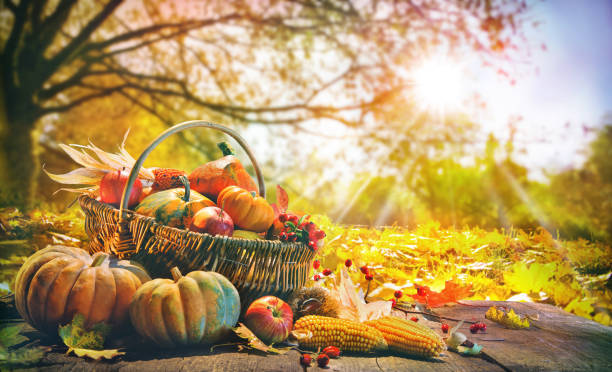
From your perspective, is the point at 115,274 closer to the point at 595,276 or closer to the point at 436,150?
the point at 595,276

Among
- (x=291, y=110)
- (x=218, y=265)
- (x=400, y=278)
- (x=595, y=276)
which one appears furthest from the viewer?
(x=291, y=110)

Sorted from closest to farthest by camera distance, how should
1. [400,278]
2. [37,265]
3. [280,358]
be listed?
[280,358] → [37,265] → [400,278]

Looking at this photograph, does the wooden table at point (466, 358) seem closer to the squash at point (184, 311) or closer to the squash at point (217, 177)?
the squash at point (184, 311)

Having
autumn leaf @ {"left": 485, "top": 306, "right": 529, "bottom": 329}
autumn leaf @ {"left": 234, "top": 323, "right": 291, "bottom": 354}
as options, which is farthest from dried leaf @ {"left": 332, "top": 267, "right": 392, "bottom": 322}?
autumn leaf @ {"left": 485, "top": 306, "right": 529, "bottom": 329}

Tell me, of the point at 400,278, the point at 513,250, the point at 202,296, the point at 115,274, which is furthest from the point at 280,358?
the point at 513,250

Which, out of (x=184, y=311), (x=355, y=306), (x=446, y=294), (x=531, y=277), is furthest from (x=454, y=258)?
(x=184, y=311)

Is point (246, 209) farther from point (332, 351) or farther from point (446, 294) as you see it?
point (446, 294)

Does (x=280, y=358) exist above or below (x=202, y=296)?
below

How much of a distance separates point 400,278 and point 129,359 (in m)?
2.05

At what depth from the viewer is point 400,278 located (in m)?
3.18

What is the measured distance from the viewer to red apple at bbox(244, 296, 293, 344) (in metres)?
1.91

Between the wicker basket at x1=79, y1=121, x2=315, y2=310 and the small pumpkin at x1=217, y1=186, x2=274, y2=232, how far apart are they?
297 mm

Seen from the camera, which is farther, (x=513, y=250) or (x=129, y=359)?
(x=513, y=250)

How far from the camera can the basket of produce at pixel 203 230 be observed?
2.00 metres
